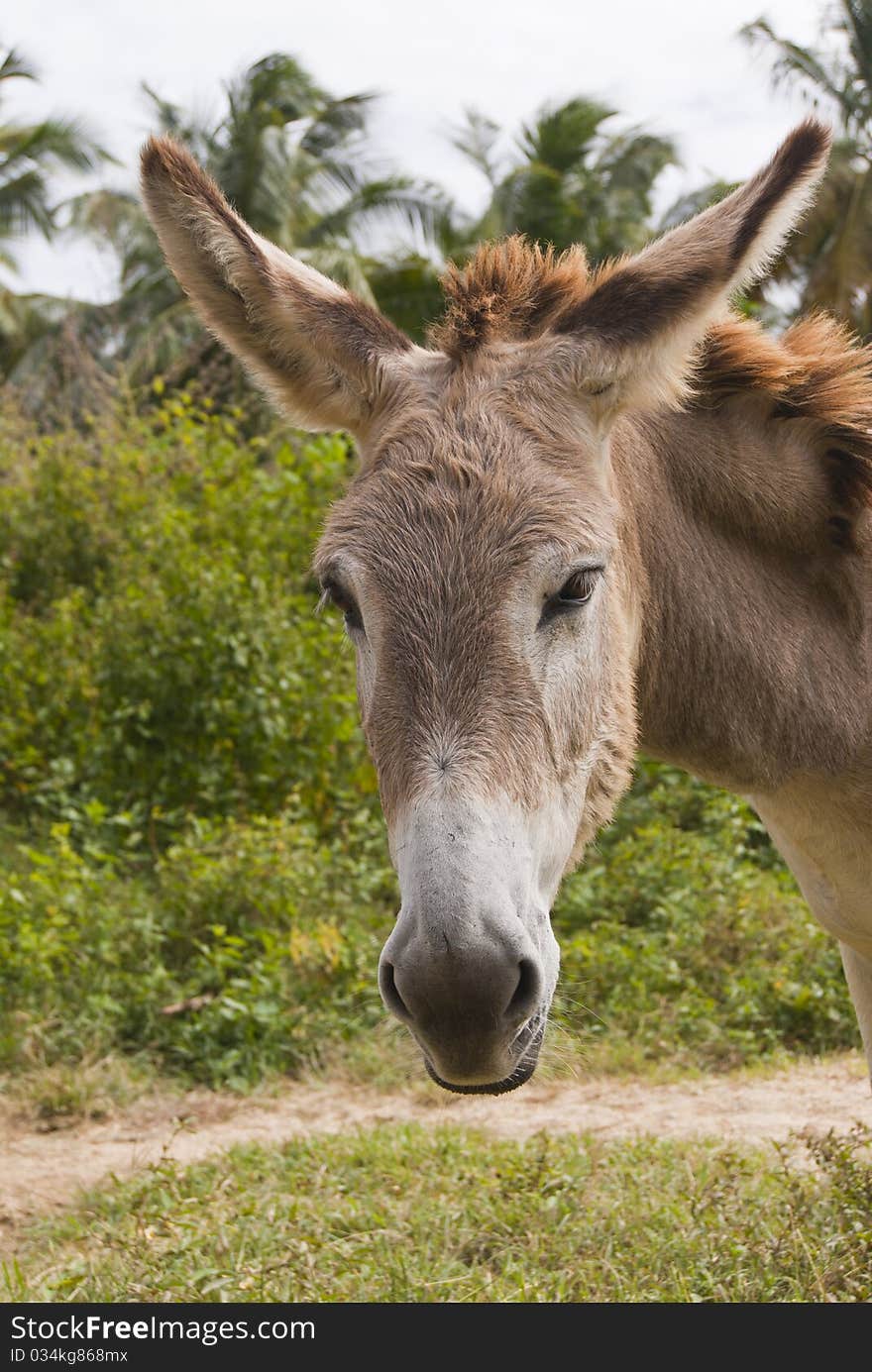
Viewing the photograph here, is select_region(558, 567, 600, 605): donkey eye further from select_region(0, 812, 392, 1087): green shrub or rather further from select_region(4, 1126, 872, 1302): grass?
select_region(0, 812, 392, 1087): green shrub

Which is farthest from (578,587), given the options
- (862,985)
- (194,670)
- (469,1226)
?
(194,670)

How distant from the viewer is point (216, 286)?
2943mm

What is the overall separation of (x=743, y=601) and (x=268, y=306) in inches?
53.8

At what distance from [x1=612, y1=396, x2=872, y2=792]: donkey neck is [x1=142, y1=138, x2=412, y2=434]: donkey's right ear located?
0.65 metres

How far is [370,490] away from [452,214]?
21700 mm

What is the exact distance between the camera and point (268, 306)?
2881 mm

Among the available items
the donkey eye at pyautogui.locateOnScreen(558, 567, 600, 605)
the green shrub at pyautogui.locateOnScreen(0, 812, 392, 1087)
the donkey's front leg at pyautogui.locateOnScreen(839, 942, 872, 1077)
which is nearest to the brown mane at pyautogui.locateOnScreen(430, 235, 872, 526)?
the donkey eye at pyautogui.locateOnScreen(558, 567, 600, 605)

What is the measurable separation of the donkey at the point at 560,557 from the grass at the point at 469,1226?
69 cm

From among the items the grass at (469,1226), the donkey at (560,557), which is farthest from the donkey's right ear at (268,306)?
the grass at (469,1226)

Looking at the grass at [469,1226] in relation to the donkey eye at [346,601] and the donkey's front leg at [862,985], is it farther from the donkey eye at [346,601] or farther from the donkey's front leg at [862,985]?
the donkey eye at [346,601]

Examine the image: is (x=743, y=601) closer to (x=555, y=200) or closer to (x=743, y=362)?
(x=743, y=362)

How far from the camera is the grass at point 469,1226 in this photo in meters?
3.44
